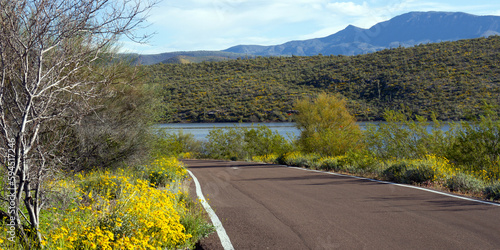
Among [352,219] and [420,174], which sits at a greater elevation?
[352,219]

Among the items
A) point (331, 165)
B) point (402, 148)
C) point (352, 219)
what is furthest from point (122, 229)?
point (402, 148)

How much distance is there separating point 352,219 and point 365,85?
4401 centimetres

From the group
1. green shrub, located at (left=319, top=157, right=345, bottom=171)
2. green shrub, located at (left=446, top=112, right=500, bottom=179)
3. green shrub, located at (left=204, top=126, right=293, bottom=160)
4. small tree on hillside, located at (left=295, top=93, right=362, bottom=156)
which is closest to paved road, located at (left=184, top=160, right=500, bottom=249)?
green shrub, located at (left=446, top=112, right=500, bottom=179)

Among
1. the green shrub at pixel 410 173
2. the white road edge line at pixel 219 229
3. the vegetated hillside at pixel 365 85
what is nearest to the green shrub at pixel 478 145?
the green shrub at pixel 410 173

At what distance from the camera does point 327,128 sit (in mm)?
23047

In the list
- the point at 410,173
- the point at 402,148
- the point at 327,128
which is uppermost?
the point at 410,173

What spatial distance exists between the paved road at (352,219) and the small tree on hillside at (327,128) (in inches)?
431

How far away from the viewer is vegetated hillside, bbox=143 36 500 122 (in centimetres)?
3997

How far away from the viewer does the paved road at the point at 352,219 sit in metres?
5.32

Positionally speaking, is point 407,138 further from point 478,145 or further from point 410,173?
point 410,173

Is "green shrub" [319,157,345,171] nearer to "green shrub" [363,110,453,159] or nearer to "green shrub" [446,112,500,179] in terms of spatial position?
"green shrub" [363,110,453,159]

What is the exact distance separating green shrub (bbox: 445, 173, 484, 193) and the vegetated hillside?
93.2 feet

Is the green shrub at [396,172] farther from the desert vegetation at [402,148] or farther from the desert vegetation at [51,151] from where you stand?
the desert vegetation at [51,151]

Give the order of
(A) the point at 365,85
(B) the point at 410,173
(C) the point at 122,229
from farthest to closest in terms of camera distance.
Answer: (A) the point at 365,85, (B) the point at 410,173, (C) the point at 122,229
